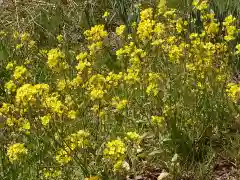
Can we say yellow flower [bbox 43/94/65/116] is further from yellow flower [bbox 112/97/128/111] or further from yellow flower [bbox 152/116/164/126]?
yellow flower [bbox 152/116/164/126]

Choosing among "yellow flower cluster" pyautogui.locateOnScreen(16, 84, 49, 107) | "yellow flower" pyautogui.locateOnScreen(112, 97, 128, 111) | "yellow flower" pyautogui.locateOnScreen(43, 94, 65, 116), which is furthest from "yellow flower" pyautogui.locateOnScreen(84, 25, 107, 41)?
"yellow flower cluster" pyautogui.locateOnScreen(16, 84, 49, 107)

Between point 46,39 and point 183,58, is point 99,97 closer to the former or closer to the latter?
point 183,58

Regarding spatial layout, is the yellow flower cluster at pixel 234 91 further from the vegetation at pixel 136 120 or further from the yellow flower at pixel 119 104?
the yellow flower at pixel 119 104

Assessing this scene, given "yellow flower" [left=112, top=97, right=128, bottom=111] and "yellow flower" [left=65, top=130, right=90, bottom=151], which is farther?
"yellow flower" [left=112, top=97, right=128, bottom=111]

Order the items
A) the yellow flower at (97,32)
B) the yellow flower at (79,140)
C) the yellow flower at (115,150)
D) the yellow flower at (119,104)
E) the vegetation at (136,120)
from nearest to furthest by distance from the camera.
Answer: the yellow flower at (115,150) → the yellow flower at (79,140) → the vegetation at (136,120) → the yellow flower at (119,104) → the yellow flower at (97,32)

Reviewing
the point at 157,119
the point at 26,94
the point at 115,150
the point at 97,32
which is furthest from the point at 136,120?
the point at 26,94

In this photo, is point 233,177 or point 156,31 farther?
point 156,31

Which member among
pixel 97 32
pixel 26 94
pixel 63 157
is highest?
pixel 97 32

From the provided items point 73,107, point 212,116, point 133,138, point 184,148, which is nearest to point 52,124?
point 73,107

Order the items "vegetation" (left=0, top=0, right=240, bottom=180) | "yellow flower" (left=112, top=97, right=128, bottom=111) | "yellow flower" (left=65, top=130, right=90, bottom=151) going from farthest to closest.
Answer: "yellow flower" (left=112, top=97, right=128, bottom=111) → "vegetation" (left=0, top=0, right=240, bottom=180) → "yellow flower" (left=65, top=130, right=90, bottom=151)

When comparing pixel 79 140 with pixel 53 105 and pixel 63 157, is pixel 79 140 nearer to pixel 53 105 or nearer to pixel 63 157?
pixel 63 157

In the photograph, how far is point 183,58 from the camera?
2814 millimetres

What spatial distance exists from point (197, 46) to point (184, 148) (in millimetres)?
537

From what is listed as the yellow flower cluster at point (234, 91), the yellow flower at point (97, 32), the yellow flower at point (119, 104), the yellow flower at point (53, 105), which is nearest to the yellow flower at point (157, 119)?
the yellow flower at point (119, 104)
